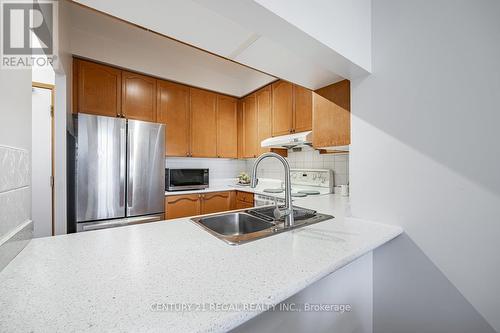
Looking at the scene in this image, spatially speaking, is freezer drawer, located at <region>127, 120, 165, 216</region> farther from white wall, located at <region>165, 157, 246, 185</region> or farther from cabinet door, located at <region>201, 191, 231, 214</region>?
white wall, located at <region>165, 157, 246, 185</region>

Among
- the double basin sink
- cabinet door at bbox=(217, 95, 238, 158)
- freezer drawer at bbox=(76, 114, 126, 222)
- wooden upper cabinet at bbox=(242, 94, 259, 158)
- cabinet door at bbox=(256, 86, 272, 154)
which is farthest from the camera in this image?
cabinet door at bbox=(217, 95, 238, 158)

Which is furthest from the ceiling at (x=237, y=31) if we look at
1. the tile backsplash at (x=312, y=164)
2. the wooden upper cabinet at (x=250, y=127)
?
the wooden upper cabinet at (x=250, y=127)

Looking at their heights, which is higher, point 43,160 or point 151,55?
point 151,55

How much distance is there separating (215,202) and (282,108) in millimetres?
1590

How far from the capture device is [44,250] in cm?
67

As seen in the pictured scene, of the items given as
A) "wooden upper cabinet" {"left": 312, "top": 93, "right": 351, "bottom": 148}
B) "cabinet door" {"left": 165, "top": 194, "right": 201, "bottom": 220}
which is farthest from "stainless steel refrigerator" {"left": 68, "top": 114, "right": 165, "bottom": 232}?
"wooden upper cabinet" {"left": 312, "top": 93, "right": 351, "bottom": 148}

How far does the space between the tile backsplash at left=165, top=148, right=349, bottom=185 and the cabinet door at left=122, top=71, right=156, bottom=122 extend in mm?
731

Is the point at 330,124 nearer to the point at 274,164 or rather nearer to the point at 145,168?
the point at 274,164

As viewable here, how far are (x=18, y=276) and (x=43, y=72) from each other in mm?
2468

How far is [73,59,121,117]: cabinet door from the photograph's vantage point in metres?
2.19

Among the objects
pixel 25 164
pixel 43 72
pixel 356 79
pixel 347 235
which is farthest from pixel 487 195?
pixel 43 72

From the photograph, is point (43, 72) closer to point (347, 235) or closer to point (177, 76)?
point (177, 76)

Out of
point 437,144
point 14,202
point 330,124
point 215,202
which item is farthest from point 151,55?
point 437,144

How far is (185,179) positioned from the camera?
9.20 feet
